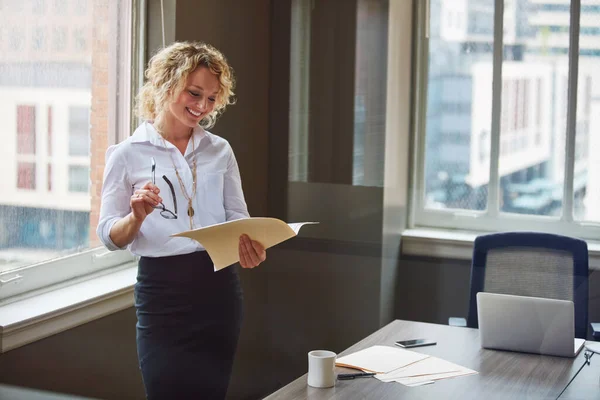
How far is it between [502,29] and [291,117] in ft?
3.48

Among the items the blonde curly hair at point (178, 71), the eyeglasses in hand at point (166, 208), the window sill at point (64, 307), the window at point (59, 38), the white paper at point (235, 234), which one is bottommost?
the window sill at point (64, 307)

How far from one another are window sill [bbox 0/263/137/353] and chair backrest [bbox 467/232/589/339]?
1.27 meters

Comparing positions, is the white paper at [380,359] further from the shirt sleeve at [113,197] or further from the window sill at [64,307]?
the window sill at [64,307]

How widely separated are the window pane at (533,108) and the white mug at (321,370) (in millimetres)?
1966

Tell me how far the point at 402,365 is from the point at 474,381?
0.20m

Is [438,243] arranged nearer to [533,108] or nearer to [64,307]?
[533,108]

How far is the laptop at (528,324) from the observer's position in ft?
6.88

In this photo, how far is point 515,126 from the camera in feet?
11.8

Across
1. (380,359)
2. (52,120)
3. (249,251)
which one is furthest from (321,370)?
(52,120)

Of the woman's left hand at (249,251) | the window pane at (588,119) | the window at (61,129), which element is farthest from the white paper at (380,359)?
the window pane at (588,119)

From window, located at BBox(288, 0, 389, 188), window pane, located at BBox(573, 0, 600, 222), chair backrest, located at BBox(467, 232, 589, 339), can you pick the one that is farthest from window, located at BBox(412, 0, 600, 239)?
chair backrest, located at BBox(467, 232, 589, 339)

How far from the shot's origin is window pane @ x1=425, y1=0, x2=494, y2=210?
3.62m

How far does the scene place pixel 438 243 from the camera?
11.9 ft

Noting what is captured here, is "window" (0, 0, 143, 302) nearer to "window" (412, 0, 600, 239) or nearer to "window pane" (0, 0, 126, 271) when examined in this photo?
"window pane" (0, 0, 126, 271)
